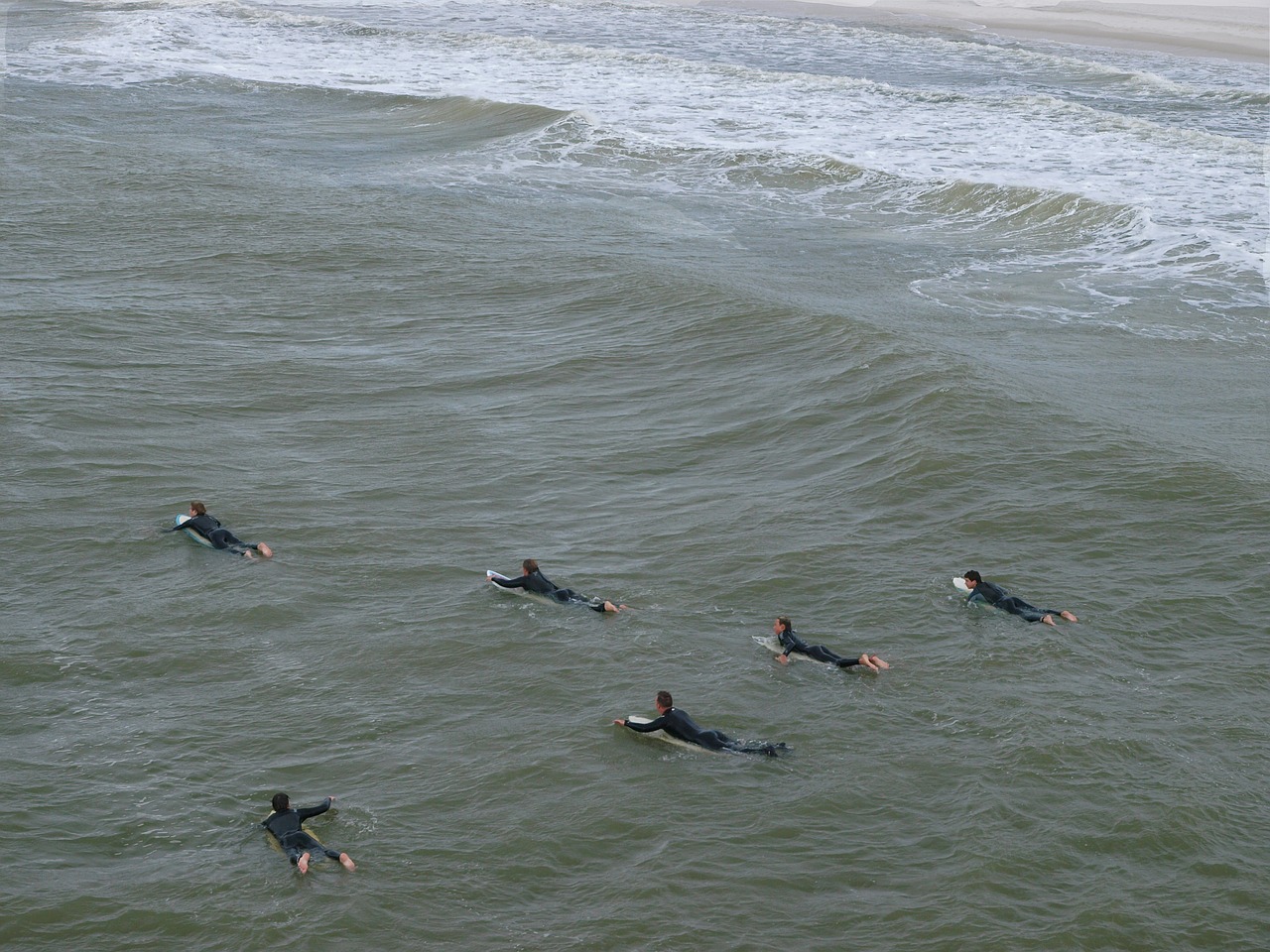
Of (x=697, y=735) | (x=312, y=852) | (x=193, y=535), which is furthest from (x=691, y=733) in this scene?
(x=193, y=535)

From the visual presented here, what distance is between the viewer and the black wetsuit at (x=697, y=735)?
17.0 meters

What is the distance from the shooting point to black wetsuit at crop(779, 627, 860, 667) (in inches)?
739

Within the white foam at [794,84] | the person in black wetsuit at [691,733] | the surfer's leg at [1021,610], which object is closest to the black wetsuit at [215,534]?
the person in black wetsuit at [691,733]

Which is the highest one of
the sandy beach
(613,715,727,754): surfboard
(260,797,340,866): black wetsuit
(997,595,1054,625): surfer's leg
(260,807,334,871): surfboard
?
the sandy beach

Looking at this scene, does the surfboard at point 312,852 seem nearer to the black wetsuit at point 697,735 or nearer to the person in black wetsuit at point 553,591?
the black wetsuit at point 697,735

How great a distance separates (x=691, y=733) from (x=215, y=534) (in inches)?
351

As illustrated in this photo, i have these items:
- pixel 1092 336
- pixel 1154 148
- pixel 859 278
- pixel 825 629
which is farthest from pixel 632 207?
pixel 825 629

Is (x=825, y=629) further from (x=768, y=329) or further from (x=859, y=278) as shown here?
(x=859, y=278)

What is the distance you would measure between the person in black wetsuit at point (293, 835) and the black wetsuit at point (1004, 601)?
9.79 meters

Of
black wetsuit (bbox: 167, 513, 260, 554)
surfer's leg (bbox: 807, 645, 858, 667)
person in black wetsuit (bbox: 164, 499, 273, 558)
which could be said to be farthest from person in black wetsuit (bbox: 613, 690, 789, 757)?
black wetsuit (bbox: 167, 513, 260, 554)

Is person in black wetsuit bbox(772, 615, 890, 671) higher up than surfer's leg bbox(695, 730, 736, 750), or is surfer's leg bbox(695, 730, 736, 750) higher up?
person in black wetsuit bbox(772, 615, 890, 671)

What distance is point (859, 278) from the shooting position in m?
34.9

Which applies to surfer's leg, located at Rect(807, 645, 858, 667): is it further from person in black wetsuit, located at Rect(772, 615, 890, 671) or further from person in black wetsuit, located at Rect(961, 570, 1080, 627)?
person in black wetsuit, located at Rect(961, 570, 1080, 627)

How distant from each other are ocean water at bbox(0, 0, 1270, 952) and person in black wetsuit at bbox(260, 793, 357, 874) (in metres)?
0.21
